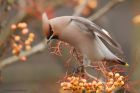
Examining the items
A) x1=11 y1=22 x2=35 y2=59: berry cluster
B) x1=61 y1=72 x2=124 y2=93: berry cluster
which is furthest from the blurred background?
x1=61 y1=72 x2=124 y2=93: berry cluster

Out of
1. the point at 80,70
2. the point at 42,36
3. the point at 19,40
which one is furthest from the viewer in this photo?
the point at 42,36

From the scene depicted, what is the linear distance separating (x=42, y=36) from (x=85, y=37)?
2645mm

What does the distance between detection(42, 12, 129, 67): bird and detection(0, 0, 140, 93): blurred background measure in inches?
36.1

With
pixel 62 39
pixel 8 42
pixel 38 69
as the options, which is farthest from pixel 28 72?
pixel 62 39

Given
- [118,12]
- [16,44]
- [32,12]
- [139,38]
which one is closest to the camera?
[16,44]

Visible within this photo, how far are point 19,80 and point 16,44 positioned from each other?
4122mm

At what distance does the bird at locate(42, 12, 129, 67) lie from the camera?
2734mm

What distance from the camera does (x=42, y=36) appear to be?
5.48 meters

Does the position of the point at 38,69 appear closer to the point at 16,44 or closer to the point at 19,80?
the point at 19,80

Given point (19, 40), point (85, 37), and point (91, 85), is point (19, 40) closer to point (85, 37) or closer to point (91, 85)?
point (85, 37)

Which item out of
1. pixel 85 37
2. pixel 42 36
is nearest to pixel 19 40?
pixel 85 37

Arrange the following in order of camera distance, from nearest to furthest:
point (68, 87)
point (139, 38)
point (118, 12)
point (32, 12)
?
1. point (68, 87)
2. point (32, 12)
3. point (139, 38)
4. point (118, 12)

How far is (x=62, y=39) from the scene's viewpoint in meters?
2.74

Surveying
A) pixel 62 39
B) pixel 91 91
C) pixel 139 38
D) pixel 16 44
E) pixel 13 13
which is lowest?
pixel 91 91
